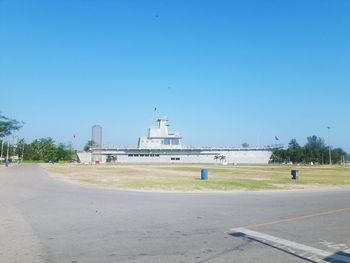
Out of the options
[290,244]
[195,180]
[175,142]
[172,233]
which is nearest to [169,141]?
[175,142]

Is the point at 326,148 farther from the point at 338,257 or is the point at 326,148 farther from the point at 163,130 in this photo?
the point at 338,257

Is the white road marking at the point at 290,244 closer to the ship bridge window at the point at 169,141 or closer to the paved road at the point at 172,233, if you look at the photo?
the paved road at the point at 172,233

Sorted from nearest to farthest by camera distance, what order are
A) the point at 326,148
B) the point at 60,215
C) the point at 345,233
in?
the point at 345,233 < the point at 60,215 < the point at 326,148

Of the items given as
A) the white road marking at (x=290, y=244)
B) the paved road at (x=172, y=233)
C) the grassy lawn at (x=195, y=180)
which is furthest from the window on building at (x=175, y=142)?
the white road marking at (x=290, y=244)

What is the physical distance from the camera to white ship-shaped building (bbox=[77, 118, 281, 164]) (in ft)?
425

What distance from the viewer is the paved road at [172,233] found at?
7464mm

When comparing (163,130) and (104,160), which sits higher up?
(163,130)

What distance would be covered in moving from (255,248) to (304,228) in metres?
3.10

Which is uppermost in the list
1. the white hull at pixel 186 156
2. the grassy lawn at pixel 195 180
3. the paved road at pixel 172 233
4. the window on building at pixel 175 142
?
the window on building at pixel 175 142

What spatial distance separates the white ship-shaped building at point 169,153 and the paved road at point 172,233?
4478 inches

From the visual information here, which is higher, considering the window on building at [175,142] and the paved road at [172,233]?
the window on building at [175,142]

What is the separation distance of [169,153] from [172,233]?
120531 mm

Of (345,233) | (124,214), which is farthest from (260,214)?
(124,214)

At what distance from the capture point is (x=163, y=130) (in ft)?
439
